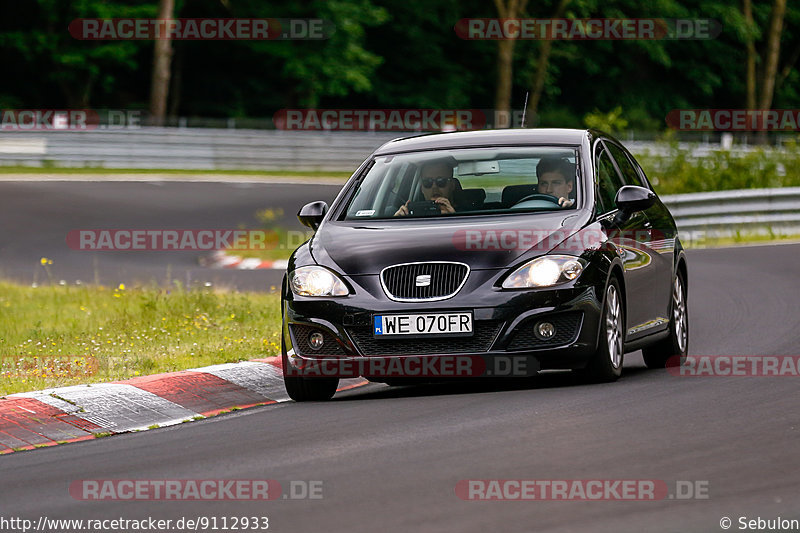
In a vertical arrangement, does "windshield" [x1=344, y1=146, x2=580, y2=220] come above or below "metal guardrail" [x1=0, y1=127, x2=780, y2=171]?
below

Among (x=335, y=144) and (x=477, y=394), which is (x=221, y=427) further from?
(x=335, y=144)

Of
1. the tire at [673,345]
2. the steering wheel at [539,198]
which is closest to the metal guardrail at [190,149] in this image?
the tire at [673,345]

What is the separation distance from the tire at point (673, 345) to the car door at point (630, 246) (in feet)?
1.99

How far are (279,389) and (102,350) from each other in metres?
2.31

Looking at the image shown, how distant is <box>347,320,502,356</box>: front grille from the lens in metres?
9.13

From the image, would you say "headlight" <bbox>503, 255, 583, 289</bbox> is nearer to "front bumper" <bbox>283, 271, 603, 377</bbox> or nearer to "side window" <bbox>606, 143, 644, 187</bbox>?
"front bumper" <bbox>283, 271, 603, 377</bbox>

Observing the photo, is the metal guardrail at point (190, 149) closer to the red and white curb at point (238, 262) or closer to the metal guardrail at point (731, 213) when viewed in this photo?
the metal guardrail at point (731, 213)

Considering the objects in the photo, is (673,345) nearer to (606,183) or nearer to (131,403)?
(606,183)

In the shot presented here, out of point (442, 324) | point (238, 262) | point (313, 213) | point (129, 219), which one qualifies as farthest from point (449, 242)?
point (129, 219)

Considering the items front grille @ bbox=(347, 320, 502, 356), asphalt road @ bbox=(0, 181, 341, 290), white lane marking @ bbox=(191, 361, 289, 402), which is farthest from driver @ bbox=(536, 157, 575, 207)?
asphalt road @ bbox=(0, 181, 341, 290)

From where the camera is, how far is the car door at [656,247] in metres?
10.7

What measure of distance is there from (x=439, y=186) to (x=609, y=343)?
5.24ft

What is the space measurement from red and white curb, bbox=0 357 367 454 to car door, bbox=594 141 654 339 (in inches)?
89.1

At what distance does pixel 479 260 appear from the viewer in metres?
9.22
